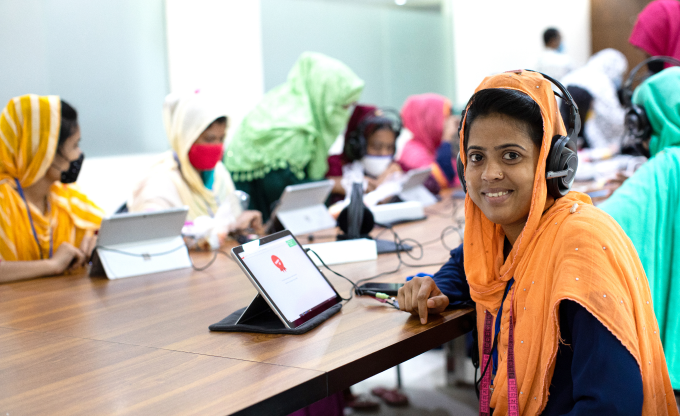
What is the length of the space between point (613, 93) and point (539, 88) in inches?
179

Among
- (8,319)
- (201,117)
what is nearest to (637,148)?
(201,117)

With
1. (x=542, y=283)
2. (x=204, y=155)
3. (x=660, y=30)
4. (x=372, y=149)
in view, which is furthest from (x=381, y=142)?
(x=542, y=283)

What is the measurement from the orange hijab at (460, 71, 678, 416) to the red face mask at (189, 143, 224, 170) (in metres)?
1.70

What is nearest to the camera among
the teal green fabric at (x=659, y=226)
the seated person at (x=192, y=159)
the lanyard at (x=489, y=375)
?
the lanyard at (x=489, y=375)

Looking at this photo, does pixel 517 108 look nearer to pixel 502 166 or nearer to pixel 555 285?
pixel 502 166

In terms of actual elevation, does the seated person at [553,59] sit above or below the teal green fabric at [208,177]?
above

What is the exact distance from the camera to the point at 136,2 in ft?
12.6

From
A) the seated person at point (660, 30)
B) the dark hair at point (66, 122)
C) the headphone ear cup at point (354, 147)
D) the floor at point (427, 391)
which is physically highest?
the seated person at point (660, 30)

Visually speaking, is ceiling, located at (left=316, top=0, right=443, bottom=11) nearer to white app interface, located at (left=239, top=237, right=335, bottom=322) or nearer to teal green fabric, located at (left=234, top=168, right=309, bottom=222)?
teal green fabric, located at (left=234, top=168, right=309, bottom=222)

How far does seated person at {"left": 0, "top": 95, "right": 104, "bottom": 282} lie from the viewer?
2.09m

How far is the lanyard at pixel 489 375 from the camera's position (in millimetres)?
1114

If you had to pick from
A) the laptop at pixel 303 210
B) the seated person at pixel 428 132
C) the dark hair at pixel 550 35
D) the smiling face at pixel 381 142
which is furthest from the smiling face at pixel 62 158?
the dark hair at pixel 550 35

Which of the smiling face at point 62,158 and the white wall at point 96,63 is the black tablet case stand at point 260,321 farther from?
the white wall at point 96,63

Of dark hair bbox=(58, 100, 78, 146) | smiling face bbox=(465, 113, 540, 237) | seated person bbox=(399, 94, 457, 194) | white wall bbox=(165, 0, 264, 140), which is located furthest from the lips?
seated person bbox=(399, 94, 457, 194)
